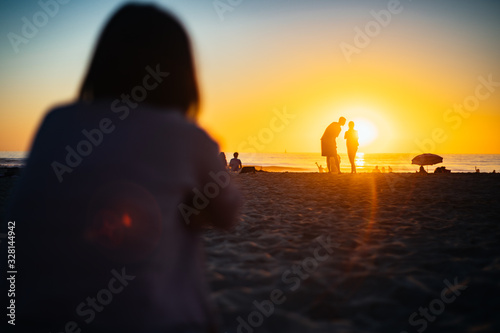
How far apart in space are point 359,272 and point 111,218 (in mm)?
2887

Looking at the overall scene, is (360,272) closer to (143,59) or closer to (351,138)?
(143,59)

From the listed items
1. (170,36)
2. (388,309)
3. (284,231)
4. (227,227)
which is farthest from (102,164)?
(284,231)

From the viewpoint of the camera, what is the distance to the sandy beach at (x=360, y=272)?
247 centimetres

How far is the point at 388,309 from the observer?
2607 millimetres

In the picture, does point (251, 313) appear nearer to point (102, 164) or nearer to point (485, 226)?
point (102, 164)

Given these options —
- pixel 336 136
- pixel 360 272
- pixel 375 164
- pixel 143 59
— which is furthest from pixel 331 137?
pixel 375 164

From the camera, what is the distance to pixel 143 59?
54.5 inches

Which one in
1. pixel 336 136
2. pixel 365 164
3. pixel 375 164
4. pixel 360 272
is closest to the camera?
pixel 360 272

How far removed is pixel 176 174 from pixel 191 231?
294mm

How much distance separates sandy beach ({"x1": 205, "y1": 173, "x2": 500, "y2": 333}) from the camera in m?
2.47

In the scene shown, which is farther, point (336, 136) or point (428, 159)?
point (428, 159)

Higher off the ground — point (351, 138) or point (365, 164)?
point (351, 138)

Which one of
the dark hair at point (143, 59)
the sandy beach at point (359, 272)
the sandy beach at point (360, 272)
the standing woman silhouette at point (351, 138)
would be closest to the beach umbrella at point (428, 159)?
the standing woman silhouette at point (351, 138)

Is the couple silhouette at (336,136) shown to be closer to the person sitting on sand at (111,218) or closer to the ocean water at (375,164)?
the person sitting on sand at (111,218)
